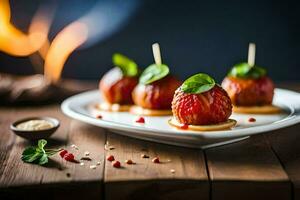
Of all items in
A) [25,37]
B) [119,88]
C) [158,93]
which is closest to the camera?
[158,93]

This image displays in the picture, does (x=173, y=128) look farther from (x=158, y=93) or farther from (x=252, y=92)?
(x=252, y=92)

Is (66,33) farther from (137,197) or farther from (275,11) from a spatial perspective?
(137,197)

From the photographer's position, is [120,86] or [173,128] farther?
[120,86]

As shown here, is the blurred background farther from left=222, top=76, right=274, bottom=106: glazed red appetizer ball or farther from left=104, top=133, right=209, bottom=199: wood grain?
left=104, top=133, right=209, bottom=199: wood grain

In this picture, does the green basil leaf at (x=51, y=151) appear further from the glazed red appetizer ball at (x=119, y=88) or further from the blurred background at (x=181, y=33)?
the blurred background at (x=181, y=33)

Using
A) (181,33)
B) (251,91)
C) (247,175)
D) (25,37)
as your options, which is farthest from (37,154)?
(181,33)

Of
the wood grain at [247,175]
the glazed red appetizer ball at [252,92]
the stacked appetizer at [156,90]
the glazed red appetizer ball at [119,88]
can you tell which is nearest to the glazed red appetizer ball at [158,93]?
the stacked appetizer at [156,90]

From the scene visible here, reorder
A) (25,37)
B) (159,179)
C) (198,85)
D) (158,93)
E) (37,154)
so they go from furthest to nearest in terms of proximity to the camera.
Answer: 1. (25,37)
2. (158,93)
3. (198,85)
4. (37,154)
5. (159,179)

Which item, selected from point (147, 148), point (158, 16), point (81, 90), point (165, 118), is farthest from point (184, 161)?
point (158, 16)
